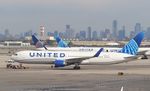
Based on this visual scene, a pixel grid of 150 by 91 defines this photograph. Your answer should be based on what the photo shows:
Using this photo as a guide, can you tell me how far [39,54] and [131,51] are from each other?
661 inches

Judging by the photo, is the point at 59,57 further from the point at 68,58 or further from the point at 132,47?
the point at 132,47

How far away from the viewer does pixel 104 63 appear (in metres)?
71.3

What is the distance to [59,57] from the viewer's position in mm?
69688

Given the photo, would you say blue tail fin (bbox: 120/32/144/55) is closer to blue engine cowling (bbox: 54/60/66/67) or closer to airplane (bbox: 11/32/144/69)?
airplane (bbox: 11/32/144/69)

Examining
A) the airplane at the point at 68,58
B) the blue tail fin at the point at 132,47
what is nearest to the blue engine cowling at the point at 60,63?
the airplane at the point at 68,58

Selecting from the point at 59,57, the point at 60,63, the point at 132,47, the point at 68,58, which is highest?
the point at 132,47

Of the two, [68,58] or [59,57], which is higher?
[59,57]

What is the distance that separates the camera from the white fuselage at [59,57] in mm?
69375

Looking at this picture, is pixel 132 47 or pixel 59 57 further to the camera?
pixel 132 47

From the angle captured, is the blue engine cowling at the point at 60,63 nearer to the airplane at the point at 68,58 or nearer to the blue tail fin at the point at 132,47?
the airplane at the point at 68,58

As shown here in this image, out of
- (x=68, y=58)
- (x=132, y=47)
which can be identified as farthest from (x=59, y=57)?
(x=132, y=47)

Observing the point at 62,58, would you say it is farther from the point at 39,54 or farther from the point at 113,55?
A: the point at 113,55

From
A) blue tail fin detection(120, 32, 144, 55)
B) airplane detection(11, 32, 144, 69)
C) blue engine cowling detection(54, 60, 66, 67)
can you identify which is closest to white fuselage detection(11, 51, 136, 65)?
airplane detection(11, 32, 144, 69)

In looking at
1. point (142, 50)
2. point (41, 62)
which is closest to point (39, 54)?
point (41, 62)
